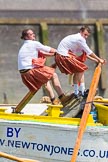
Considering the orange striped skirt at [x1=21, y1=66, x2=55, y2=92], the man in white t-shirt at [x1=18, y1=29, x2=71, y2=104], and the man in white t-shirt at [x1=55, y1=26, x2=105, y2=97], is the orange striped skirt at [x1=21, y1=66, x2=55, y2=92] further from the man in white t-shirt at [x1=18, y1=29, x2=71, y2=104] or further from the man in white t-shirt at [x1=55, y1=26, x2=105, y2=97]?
the man in white t-shirt at [x1=55, y1=26, x2=105, y2=97]

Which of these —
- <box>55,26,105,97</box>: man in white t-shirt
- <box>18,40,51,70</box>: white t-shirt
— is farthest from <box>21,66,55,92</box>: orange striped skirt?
<box>55,26,105,97</box>: man in white t-shirt

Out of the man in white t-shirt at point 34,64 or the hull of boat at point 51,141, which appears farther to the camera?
the man in white t-shirt at point 34,64

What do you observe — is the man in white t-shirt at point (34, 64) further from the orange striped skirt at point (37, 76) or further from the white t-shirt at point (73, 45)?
the white t-shirt at point (73, 45)

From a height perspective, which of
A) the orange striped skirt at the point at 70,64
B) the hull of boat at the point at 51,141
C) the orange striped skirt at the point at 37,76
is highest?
the orange striped skirt at the point at 70,64

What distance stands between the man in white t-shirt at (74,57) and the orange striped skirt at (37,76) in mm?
262

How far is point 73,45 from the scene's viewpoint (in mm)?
12023

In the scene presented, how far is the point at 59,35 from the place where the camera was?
20.8 m

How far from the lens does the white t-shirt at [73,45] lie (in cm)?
1189

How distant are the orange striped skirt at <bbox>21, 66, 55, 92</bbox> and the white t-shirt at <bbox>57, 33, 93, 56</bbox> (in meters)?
0.38

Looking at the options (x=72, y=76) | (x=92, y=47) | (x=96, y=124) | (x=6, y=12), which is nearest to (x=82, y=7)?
(x=6, y=12)

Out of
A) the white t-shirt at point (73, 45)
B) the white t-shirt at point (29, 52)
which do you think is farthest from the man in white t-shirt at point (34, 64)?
the white t-shirt at point (73, 45)

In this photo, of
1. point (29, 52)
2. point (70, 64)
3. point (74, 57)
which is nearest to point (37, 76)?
point (29, 52)

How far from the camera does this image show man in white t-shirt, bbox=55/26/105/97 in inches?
470

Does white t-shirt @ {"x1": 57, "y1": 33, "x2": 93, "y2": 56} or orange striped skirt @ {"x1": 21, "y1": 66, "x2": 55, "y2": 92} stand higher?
white t-shirt @ {"x1": 57, "y1": 33, "x2": 93, "y2": 56}
